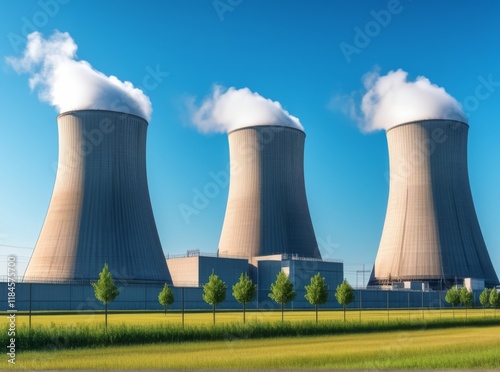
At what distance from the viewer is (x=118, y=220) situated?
34094 mm

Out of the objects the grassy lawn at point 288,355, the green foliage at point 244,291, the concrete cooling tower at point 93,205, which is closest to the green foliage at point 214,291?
the green foliage at point 244,291

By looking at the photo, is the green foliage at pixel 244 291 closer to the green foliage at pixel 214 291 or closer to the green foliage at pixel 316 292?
the green foliage at pixel 214 291

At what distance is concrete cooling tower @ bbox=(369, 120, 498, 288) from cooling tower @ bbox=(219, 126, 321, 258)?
5.75 meters

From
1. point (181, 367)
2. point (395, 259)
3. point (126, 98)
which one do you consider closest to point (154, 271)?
point (126, 98)

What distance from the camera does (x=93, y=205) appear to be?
33.4 m

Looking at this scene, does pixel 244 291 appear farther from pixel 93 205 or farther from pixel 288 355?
pixel 288 355

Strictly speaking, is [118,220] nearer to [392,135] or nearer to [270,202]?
[270,202]

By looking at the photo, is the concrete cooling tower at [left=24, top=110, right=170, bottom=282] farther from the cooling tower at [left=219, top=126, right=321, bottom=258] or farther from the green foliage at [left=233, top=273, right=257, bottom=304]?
the cooling tower at [left=219, top=126, right=321, bottom=258]

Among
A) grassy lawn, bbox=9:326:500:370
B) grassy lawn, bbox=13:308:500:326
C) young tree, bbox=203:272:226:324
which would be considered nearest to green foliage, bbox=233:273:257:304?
grassy lawn, bbox=13:308:500:326

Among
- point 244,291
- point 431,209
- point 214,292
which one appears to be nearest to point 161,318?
point 214,292

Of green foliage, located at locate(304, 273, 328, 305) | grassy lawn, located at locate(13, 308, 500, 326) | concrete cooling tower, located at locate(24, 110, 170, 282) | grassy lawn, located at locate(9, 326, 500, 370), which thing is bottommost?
grassy lawn, located at locate(13, 308, 500, 326)

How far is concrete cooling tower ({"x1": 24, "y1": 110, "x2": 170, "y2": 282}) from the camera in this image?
3334 centimetres

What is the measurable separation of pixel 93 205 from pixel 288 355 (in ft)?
66.8

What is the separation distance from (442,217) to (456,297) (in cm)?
511
